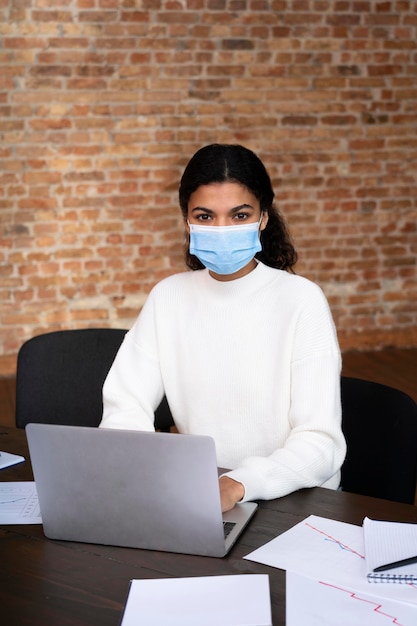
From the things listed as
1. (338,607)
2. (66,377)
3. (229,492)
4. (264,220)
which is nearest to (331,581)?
(338,607)

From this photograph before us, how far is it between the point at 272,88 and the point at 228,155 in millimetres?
3183

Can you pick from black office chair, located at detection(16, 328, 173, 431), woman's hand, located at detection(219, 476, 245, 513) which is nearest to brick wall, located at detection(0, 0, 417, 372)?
black office chair, located at detection(16, 328, 173, 431)

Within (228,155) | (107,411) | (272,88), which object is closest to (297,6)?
(272,88)

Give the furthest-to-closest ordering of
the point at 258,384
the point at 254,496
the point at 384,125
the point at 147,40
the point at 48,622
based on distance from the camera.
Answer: the point at 384,125 < the point at 147,40 < the point at 258,384 < the point at 254,496 < the point at 48,622

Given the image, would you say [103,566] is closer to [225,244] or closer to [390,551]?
[390,551]

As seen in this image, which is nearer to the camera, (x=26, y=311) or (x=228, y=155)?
(x=228, y=155)

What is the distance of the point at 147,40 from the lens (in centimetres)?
493

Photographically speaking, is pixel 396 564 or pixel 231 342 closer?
pixel 396 564

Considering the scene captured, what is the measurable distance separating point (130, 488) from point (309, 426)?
0.55 m

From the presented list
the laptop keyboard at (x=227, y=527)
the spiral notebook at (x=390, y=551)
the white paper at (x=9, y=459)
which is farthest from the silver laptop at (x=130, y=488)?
the white paper at (x=9, y=459)

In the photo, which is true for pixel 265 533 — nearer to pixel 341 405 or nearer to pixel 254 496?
pixel 254 496

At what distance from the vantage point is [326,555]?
4.84 feet

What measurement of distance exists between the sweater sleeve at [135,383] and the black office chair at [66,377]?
454 millimetres

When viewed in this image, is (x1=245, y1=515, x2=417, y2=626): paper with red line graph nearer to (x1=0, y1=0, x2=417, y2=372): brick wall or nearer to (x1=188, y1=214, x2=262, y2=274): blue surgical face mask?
(x1=188, y1=214, x2=262, y2=274): blue surgical face mask
